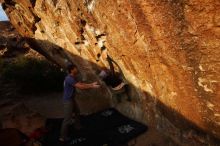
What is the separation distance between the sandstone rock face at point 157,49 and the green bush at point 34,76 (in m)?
4.53

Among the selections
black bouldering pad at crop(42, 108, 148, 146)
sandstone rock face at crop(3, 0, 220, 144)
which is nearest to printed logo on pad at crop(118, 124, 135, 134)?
black bouldering pad at crop(42, 108, 148, 146)

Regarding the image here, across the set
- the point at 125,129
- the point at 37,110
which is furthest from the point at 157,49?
the point at 37,110

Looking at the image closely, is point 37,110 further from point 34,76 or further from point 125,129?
point 125,129

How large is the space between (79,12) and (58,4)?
0.94 m

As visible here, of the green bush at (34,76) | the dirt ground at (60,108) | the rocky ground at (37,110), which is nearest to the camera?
the dirt ground at (60,108)

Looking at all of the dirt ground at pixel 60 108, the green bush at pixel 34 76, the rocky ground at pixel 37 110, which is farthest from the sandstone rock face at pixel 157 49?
the green bush at pixel 34 76

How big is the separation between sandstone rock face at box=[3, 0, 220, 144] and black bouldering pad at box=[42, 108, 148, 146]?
307mm

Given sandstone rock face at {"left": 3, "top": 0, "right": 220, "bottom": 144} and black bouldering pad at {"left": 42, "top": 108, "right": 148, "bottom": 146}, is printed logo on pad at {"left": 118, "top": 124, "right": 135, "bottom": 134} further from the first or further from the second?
sandstone rock face at {"left": 3, "top": 0, "right": 220, "bottom": 144}

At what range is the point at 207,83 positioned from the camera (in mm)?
5410

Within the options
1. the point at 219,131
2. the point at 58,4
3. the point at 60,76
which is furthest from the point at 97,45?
the point at 60,76

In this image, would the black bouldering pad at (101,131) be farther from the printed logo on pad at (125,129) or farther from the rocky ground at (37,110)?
the rocky ground at (37,110)

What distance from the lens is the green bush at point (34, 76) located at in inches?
558

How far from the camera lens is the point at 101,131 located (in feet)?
27.1

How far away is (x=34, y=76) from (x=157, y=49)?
9283 mm
